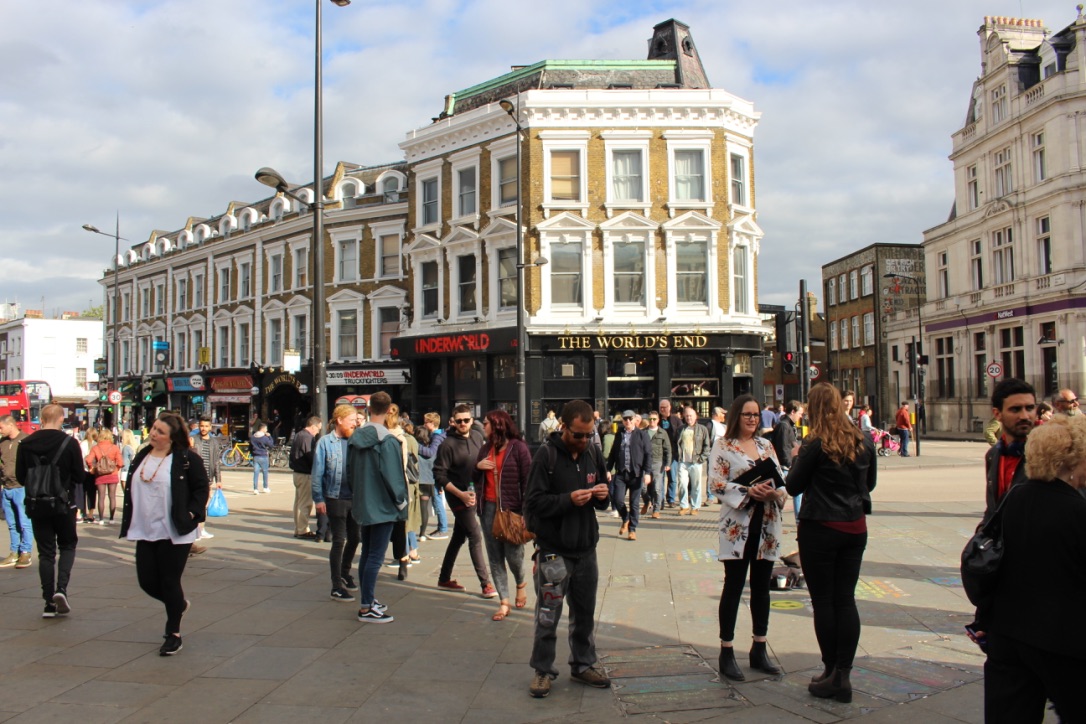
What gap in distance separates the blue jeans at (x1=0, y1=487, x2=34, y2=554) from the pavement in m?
0.47

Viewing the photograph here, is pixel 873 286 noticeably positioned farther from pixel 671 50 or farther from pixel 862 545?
pixel 862 545

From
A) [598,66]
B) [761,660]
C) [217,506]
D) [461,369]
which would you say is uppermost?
[598,66]

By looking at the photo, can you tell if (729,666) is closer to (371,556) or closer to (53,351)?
(371,556)

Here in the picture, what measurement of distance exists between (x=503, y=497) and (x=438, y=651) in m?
1.42

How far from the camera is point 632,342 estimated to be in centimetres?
2522

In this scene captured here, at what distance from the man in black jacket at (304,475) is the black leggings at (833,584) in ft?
25.1

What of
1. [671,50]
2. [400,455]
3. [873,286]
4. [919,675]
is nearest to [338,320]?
[671,50]

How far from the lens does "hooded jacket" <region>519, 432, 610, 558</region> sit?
5.19 meters

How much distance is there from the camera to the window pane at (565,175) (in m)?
25.8

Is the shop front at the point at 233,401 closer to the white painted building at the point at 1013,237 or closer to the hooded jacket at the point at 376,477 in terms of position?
the hooded jacket at the point at 376,477

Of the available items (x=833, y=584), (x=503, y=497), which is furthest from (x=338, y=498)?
(x=833, y=584)

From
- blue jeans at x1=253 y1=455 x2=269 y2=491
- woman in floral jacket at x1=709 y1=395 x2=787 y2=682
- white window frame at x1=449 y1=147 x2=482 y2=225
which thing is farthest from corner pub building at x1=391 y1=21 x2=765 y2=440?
woman in floral jacket at x1=709 y1=395 x2=787 y2=682

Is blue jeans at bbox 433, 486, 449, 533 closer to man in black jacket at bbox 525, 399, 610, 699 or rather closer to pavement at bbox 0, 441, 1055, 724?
pavement at bbox 0, 441, 1055, 724

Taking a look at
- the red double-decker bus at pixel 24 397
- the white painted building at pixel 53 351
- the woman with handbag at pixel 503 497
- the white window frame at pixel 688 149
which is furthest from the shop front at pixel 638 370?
the white painted building at pixel 53 351
